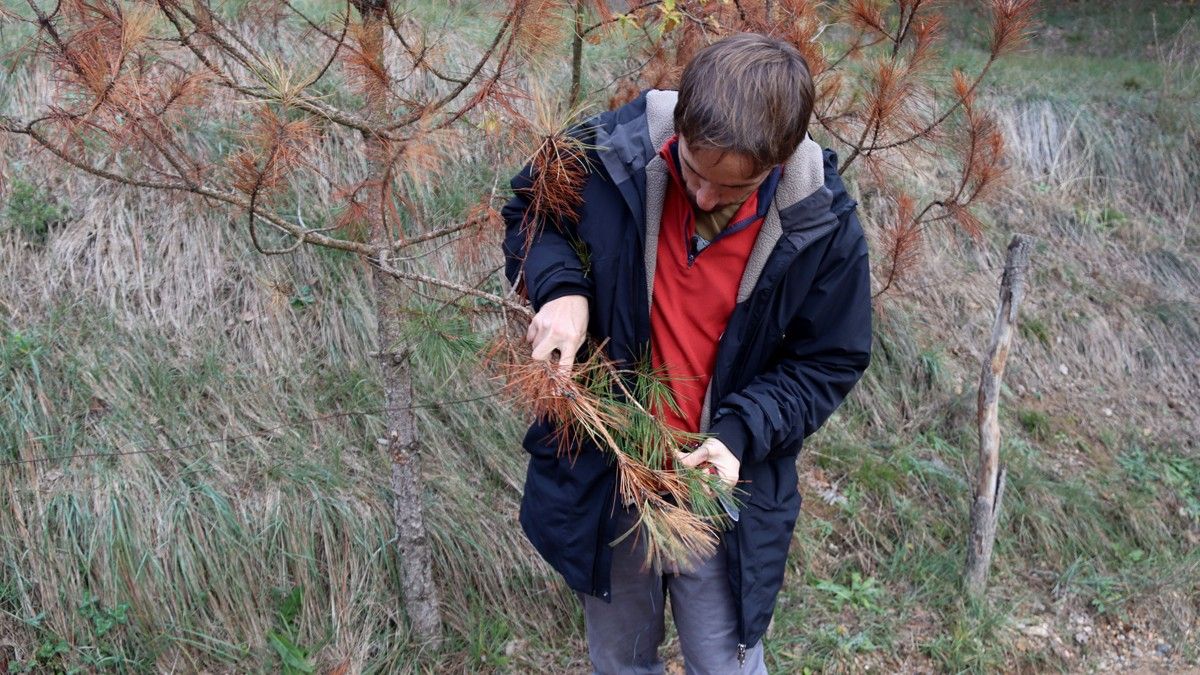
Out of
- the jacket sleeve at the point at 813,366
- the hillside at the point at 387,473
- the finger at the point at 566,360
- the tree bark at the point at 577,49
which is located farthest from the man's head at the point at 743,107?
the hillside at the point at 387,473

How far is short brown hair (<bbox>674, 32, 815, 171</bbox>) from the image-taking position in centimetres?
150

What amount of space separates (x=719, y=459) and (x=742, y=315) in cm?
29

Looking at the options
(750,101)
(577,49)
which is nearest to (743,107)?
(750,101)

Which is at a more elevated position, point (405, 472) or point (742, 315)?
point (742, 315)

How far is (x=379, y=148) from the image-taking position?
84.0 inches

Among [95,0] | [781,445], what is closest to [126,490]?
[95,0]

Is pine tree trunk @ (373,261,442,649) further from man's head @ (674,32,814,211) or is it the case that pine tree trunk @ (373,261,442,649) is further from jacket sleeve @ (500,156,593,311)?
man's head @ (674,32,814,211)

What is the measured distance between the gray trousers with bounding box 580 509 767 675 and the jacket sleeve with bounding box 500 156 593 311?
0.52 m

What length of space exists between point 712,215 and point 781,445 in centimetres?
50

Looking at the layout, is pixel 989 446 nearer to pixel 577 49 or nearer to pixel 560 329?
pixel 577 49

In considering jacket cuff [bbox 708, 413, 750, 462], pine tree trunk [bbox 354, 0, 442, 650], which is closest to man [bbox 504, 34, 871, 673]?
jacket cuff [bbox 708, 413, 750, 462]

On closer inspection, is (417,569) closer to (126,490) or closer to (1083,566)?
(126,490)

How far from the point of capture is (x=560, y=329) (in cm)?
172

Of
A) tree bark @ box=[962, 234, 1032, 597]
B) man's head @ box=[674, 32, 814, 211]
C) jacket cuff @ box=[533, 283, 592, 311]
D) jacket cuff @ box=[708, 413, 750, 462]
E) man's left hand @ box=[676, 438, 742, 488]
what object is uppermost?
man's head @ box=[674, 32, 814, 211]
